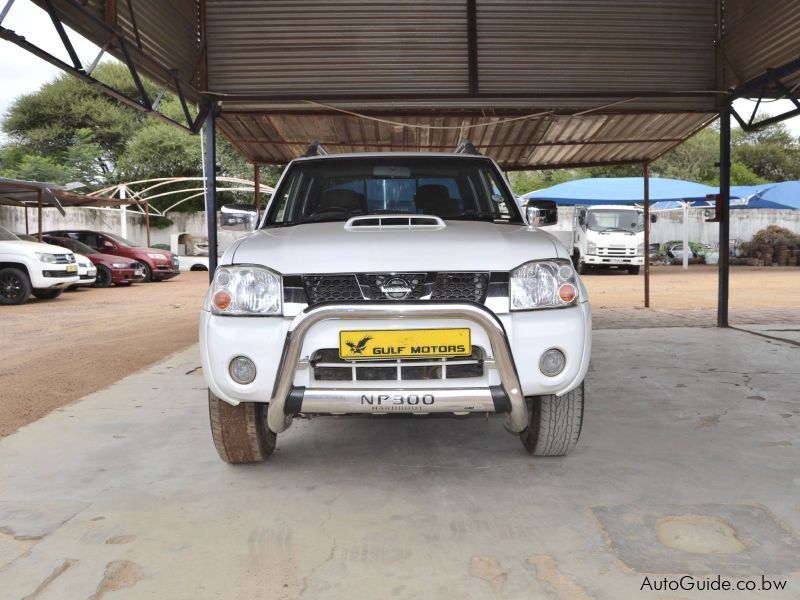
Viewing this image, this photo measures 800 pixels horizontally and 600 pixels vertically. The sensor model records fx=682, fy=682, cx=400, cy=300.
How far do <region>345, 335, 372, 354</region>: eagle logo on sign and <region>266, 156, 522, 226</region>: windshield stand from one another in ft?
4.66

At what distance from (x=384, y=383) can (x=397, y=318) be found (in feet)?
0.92

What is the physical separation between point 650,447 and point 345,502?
1.77 m

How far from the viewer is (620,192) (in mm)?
21406

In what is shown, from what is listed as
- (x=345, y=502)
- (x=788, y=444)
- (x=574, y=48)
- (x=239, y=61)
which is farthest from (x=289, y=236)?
(x=574, y=48)

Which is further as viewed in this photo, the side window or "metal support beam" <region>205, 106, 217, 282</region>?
the side window

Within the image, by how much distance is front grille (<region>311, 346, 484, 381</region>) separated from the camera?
2850 mm

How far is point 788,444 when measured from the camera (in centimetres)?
373

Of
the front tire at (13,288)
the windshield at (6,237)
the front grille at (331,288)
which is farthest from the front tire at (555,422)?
the windshield at (6,237)

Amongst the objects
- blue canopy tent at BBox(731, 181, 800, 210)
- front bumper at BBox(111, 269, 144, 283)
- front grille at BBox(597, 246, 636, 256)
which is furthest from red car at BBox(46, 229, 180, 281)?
blue canopy tent at BBox(731, 181, 800, 210)

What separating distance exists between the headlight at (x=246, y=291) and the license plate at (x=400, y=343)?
1.17 ft

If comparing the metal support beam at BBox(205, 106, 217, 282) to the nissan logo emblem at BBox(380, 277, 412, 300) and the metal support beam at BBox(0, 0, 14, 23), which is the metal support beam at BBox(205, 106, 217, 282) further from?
the nissan logo emblem at BBox(380, 277, 412, 300)

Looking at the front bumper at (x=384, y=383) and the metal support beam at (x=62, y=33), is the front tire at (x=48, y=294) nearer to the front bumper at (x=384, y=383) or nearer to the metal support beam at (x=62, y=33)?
the metal support beam at (x=62, y=33)

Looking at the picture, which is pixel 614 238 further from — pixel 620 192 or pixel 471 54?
pixel 471 54

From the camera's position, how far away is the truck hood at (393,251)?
2.88 metres
